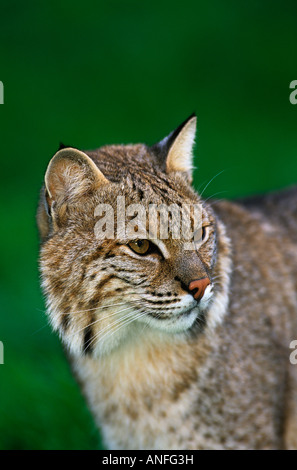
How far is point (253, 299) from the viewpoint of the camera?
470cm

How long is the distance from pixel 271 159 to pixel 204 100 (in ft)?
6.73

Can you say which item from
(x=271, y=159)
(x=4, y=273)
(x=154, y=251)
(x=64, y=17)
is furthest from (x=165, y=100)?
(x=154, y=251)

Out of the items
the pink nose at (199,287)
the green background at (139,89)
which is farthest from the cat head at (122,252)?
the green background at (139,89)

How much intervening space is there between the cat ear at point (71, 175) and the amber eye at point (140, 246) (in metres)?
0.42

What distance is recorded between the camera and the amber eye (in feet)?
12.5

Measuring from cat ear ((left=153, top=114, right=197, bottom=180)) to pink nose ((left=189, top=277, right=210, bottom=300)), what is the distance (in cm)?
81

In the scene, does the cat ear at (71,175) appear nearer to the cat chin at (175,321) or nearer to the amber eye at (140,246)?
the amber eye at (140,246)

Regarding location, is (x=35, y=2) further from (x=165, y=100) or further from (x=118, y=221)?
(x=118, y=221)

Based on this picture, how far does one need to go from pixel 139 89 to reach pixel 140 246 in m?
8.95

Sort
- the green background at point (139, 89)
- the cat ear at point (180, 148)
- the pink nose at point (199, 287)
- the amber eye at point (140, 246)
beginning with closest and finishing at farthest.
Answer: the pink nose at point (199, 287) < the amber eye at point (140, 246) < the cat ear at point (180, 148) < the green background at point (139, 89)

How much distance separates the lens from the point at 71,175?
13.0 feet

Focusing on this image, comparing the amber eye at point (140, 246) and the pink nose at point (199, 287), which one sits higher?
the amber eye at point (140, 246)

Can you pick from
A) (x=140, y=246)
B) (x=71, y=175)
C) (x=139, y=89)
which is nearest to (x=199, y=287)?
(x=140, y=246)

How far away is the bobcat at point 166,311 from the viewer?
3820mm
